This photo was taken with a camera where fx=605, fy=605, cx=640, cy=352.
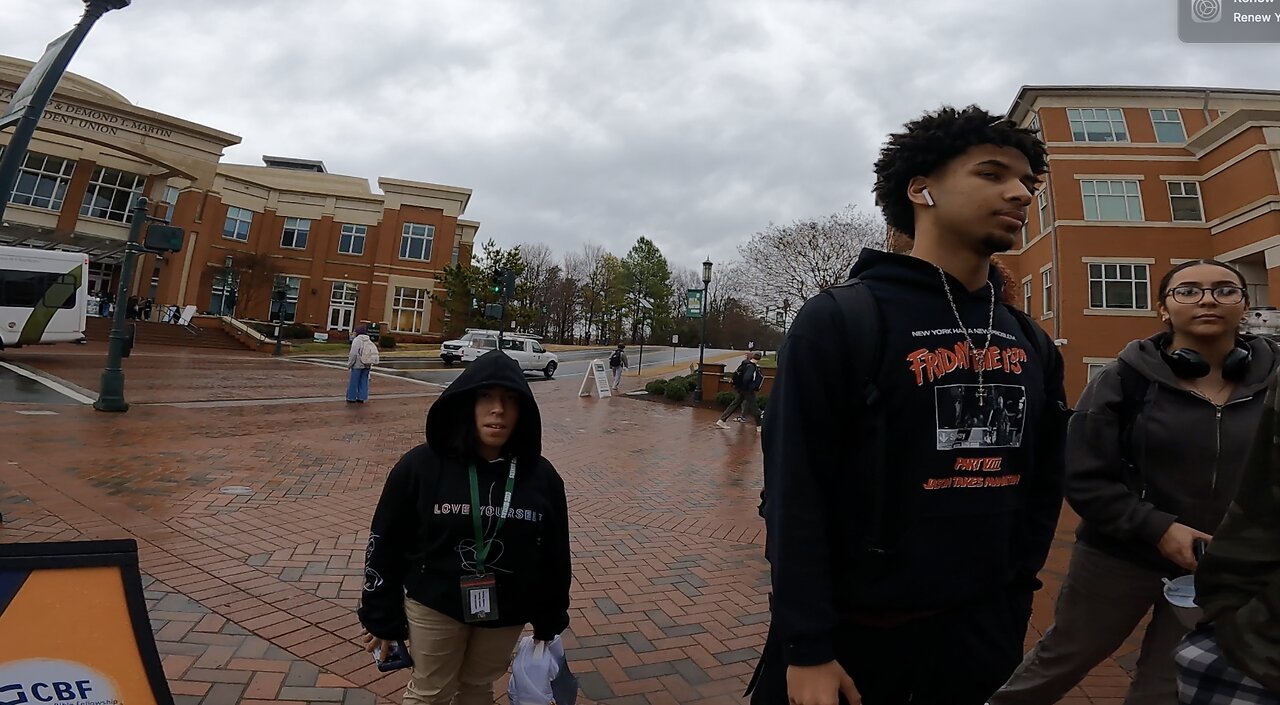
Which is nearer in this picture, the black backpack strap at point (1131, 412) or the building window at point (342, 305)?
the black backpack strap at point (1131, 412)

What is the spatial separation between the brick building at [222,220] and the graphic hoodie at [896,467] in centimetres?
3111

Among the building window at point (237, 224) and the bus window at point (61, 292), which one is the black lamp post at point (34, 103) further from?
the building window at point (237, 224)

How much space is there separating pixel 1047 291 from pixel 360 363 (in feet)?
82.3

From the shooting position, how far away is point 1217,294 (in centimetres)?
218

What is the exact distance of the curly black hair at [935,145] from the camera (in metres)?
1.50

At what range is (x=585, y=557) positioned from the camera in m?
4.61

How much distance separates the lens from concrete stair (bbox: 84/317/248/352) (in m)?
25.4

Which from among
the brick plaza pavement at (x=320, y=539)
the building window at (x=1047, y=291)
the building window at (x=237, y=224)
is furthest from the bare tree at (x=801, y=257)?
the building window at (x=237, y=224)

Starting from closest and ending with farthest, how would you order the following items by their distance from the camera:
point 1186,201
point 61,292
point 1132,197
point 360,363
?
point 360,363
point 61,292
point 1186,201
point 1132,197

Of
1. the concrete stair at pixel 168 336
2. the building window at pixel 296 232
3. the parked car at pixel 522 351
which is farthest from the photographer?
the building window at pixel 296 232

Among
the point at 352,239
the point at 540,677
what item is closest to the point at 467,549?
the point at 540,677

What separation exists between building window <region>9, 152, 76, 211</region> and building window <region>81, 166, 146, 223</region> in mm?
999

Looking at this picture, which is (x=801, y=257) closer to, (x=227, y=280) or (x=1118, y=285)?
(x=1118, y=285)

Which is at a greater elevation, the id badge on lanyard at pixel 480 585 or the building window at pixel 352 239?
the building window at pixel 352 239
